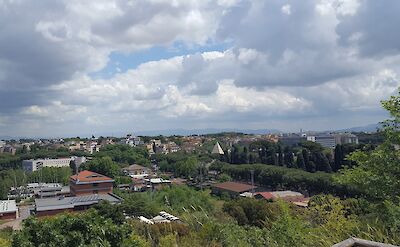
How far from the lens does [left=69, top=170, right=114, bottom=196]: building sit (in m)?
34.9

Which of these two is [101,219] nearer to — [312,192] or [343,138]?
[312,192]

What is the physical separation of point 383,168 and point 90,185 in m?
32.3

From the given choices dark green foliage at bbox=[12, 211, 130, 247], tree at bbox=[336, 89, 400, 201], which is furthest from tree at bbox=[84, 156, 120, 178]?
tree at bbox=[336, 89, 400, 201]

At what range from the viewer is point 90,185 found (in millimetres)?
35250

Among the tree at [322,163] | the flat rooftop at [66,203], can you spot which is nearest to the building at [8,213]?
the flat rooftop at [66,203]

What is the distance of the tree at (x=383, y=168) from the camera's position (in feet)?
18.7

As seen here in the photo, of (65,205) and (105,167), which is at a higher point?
(105,167)

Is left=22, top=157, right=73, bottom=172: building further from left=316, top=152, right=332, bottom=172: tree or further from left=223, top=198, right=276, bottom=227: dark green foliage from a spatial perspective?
left=223, top=198, right=276, bottom=227: dark green foliage

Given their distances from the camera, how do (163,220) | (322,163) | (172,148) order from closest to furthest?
1. (163,220)
2. (322,163)
3. (172,148)

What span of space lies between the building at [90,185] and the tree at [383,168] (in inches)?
1234

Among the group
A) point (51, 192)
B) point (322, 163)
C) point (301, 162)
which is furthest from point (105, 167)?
→ point (322, 163)

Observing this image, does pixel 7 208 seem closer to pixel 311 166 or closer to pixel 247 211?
pixel 247 211

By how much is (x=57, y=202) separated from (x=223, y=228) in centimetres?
2571

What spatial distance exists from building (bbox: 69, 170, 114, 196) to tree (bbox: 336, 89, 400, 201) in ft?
103
